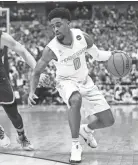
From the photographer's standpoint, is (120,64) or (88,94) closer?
(88,94)

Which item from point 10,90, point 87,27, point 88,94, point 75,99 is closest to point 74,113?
point 75,99

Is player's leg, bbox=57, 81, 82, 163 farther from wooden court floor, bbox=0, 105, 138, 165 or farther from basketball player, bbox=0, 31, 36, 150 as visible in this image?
basketball player, bbox=0, 31, 36, 150

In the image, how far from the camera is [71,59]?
450 centimetres

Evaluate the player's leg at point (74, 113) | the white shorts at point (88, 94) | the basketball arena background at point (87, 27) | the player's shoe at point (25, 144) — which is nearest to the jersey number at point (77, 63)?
the white shorts at point (88, 94)

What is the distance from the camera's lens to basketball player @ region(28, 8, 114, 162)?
436cm

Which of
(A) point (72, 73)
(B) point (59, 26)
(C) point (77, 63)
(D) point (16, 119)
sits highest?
(B) point (59, 26)

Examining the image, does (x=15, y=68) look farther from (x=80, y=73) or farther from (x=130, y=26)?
(x=80, y=73)

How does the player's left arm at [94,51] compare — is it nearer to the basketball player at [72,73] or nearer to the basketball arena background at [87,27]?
the basketball player at [72,73]

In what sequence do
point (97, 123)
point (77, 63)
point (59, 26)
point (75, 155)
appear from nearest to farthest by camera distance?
point (75, 155)
point (59, 26)
point (77, 63)
point (97, 123)

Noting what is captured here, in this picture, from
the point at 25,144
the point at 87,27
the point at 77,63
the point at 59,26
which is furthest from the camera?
the point at 87,27

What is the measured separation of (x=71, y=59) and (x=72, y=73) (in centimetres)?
16

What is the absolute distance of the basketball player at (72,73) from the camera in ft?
14.3

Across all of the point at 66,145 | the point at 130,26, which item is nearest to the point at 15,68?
the point at 130,26

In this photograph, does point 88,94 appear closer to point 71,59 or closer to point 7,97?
point 71,59
